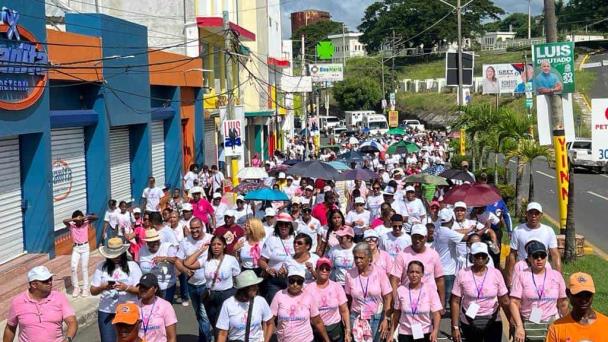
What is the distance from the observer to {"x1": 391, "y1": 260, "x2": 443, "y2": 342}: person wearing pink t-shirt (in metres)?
7.78

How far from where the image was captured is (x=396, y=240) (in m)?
10.1

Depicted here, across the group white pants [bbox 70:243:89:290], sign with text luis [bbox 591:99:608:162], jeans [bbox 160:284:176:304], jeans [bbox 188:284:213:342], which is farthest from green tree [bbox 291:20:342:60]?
jeans [bbox 188:284:213:342]

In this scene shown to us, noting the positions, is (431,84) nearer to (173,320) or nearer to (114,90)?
(114,90)

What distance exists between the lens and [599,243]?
18562mm

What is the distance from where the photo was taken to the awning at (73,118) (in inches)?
688

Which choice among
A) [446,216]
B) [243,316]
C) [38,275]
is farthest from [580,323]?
[446,216]

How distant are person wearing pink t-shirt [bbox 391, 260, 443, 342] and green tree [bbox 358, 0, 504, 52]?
337 ft

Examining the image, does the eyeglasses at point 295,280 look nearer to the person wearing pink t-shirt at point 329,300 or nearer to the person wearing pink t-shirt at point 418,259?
the person wearing pink t-shirt at point 329,300

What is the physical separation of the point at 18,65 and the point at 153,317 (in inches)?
360

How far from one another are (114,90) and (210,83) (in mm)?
13746

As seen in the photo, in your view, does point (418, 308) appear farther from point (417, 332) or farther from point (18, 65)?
point (18, 65)

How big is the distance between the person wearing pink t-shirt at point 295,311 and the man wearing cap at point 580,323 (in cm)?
249

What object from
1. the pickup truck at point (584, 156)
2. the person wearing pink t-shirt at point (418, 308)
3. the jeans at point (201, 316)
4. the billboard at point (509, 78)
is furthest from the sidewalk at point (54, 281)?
the pickup truck at point (584, 156)

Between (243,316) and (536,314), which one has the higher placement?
(243,316)
